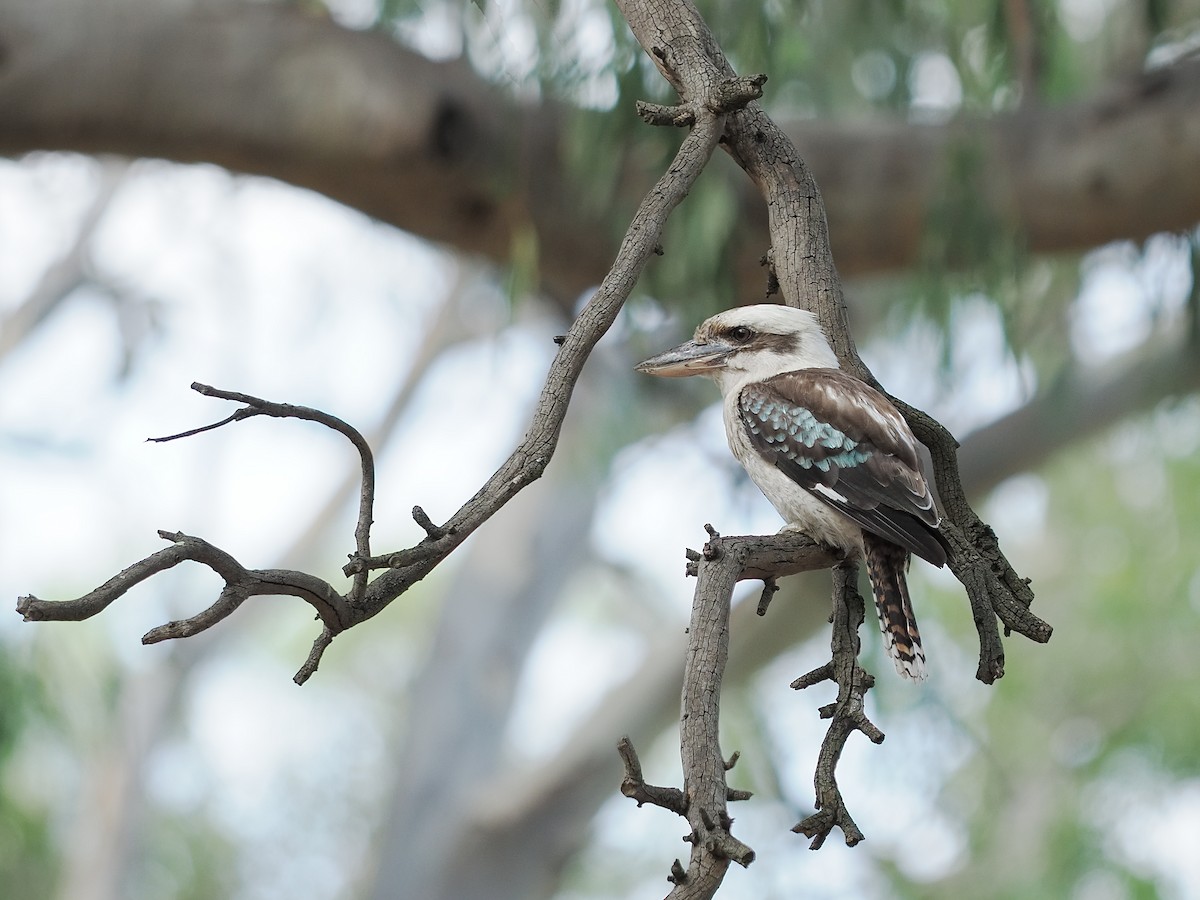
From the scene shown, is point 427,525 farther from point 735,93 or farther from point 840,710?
point 735,93

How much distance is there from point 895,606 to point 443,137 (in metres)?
2.32

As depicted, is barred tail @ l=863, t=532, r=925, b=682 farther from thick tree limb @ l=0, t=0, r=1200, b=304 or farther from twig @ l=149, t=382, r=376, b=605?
thick tree limb @ l=0, t=0, r=1200, b=304

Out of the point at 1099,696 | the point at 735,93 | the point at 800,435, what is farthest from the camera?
the point at 1099,696

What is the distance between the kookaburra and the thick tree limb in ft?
6.26

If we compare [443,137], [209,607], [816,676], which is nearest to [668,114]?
[816,676]

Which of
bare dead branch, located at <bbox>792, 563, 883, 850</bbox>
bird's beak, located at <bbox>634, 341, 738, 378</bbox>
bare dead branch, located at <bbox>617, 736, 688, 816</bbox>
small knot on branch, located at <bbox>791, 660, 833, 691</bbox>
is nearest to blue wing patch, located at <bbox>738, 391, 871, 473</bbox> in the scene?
→ bird's beak, located at <bbox>634, 341, 738, 378</bbox>

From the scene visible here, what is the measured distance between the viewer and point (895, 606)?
1.57 meters

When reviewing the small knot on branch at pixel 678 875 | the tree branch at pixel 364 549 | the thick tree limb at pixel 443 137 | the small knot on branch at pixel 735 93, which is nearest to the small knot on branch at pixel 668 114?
the small knot on branch at pixel 735 93

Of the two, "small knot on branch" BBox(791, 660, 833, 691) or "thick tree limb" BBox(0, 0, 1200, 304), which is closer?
"small knot on branch" BBox(791, 660, 833, 691)

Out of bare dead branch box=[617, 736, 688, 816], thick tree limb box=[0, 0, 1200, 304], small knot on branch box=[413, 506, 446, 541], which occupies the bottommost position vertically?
bare dead branch box=[617, 736, 688, 816]

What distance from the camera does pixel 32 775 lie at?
793 centimetres

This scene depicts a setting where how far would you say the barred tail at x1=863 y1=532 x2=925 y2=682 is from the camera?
5.00ft

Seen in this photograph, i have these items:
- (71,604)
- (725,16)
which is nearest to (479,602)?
(725,16)

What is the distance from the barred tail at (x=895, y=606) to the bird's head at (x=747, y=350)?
0.23 meters
